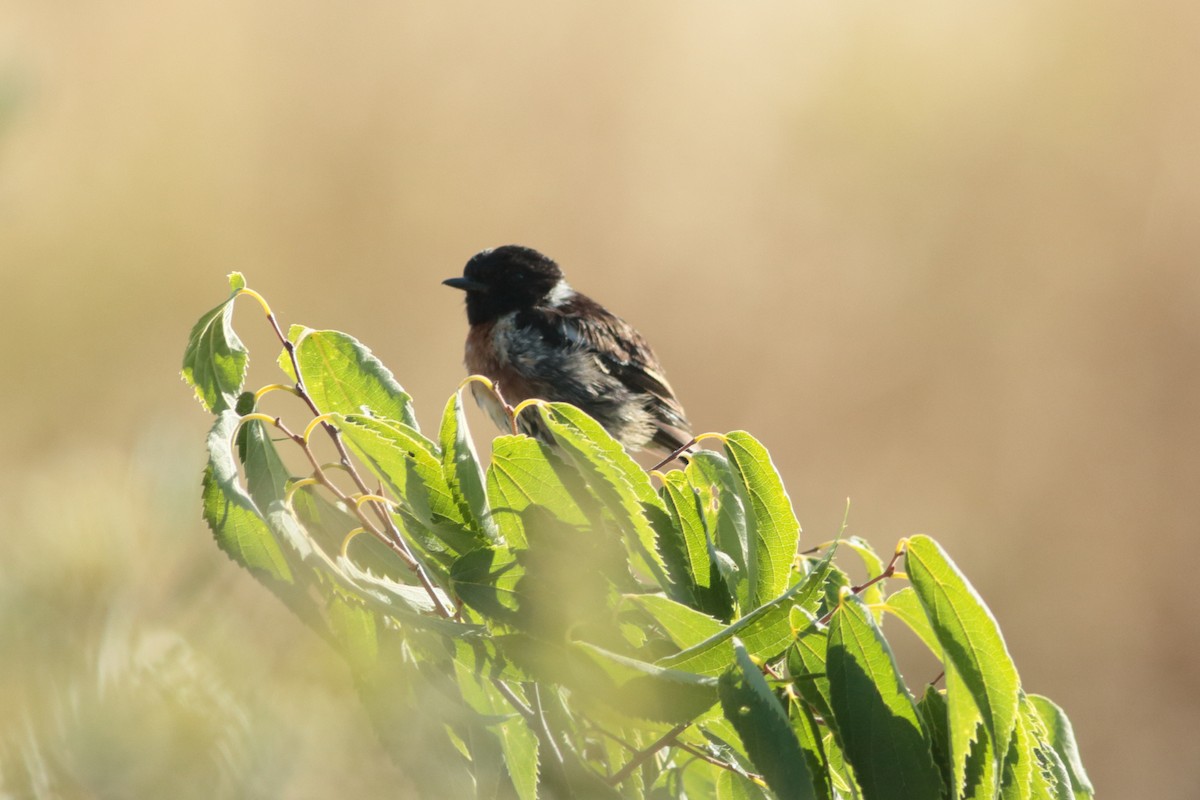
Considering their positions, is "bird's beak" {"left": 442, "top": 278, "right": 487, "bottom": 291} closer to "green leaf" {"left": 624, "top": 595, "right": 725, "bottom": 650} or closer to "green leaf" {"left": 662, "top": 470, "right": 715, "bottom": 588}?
"green leaf" {"left": 662, "top": 470, "right": 715, "bottom": 588}

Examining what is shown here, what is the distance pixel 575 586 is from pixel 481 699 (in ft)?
0.63

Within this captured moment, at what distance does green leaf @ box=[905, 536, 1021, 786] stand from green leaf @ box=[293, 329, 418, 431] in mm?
721

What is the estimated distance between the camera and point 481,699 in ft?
4.66

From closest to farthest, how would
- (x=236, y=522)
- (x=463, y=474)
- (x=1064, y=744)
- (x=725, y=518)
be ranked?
(x=236, y=522)
(x=463, y=474)
(x=725, y=518)
(x=1064, y=744)

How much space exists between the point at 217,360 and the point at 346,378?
176 mm

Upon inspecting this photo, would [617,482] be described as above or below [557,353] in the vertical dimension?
above

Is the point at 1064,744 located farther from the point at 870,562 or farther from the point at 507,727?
the point at 507,727

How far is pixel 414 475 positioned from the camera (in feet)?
4.69

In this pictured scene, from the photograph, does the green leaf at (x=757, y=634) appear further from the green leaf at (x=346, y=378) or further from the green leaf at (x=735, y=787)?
the green leaf at (x=346, y=378)

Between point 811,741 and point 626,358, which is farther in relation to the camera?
point 626,358

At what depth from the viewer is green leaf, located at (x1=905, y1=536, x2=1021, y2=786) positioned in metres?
1.27

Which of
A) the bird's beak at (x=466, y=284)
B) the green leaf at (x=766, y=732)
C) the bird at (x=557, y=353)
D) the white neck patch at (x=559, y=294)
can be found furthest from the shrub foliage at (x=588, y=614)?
the white neck patch at (x=559, y=294)

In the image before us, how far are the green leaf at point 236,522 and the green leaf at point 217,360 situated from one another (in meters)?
0.28

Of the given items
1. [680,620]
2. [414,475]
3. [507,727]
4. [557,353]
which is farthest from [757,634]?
[557,353]
